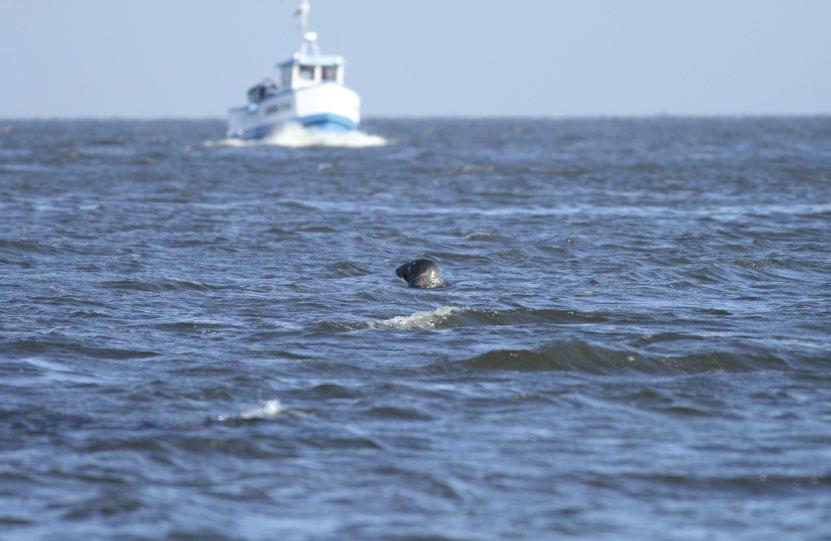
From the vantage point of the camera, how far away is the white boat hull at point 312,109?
219 feet

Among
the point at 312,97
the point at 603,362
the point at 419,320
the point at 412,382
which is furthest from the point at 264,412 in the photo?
the point at 312,97

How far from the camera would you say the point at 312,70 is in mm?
67625

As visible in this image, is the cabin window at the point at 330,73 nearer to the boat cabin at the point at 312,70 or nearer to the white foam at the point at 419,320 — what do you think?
the boat cabin at the point at 312,70

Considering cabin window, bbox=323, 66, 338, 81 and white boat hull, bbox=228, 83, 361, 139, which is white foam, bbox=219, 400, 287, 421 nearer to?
white boat hull, bbox=228, 83, 361, 139

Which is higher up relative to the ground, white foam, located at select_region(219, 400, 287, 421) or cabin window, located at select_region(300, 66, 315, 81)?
cabin window, located at select_region(300, 66, 315, 81)

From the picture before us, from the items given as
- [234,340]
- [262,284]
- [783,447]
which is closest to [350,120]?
[262,284]

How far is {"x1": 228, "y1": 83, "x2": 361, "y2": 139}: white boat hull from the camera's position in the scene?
66875 mm

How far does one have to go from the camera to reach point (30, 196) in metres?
34.7

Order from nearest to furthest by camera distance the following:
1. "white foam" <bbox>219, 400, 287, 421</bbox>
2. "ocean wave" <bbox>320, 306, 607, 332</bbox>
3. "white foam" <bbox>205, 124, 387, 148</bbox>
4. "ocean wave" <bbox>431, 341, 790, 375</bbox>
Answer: "white foam" <bbox>219, 400, 287, 421</bbox>, "ocean wave" <bbox>431, 341, 790, 375</bbox>, "ocean wave" <bbox>320, 306, 607, 332</bbox>, "white foam" <bbox>205, 124, 387, 148</bbox>

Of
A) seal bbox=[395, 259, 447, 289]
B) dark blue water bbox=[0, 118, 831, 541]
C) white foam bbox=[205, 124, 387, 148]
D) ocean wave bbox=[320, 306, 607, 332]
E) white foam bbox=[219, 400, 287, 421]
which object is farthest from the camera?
white foam bbox=[205, 124, 387, 148]

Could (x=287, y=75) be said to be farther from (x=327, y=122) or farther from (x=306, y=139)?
(x=306, y=139)

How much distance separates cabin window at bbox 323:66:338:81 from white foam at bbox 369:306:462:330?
5341 centimetres

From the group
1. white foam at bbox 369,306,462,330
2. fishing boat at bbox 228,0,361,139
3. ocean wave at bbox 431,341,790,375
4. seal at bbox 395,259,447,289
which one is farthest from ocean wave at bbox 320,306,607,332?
fishing boat at bbox 228,0,361,139

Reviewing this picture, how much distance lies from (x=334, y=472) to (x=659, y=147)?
69723 mm
